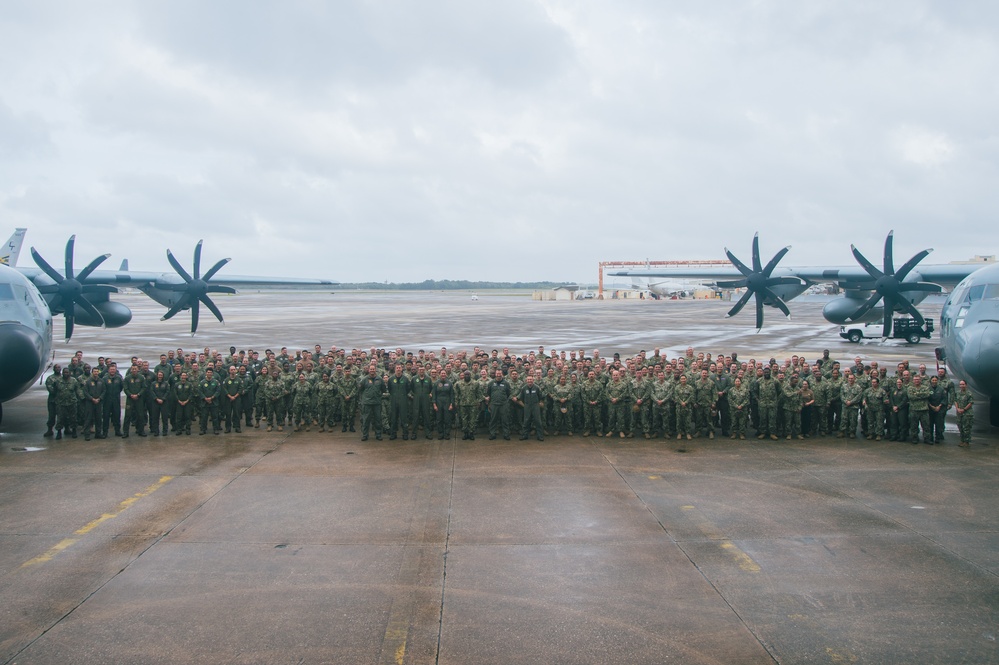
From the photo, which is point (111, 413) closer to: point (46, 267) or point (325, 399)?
point (325, 399)

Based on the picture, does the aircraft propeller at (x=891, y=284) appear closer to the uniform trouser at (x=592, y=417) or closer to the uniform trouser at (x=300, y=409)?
the uniform trouser at (x=592, y=417)

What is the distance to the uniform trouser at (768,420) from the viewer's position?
1270 cm

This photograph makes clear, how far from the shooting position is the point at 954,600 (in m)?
6.04

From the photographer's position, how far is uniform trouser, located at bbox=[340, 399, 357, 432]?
1323 centimetres

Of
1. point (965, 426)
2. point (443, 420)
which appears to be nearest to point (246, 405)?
point (443, 420)

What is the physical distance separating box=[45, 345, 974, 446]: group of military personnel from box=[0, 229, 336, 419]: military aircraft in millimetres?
644

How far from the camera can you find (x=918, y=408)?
12.0 meters

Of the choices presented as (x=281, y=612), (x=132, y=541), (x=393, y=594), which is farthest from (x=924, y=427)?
(x=132, y=541)

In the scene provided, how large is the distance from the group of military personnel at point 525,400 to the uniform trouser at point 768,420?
0.06ft

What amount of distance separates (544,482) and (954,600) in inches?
198

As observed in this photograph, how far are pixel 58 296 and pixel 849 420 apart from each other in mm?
22693

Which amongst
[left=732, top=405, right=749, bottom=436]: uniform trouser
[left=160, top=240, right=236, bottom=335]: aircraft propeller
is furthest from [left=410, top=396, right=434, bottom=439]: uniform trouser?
[left=160, top=240, right=236, bottom=335]: aircraft propeller

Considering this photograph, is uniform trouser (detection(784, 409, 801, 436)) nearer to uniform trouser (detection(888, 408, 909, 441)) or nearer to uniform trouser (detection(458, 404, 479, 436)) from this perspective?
uniform trouser (detection(888, 408, 909, 441))

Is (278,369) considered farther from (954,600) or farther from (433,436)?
(954,600)
